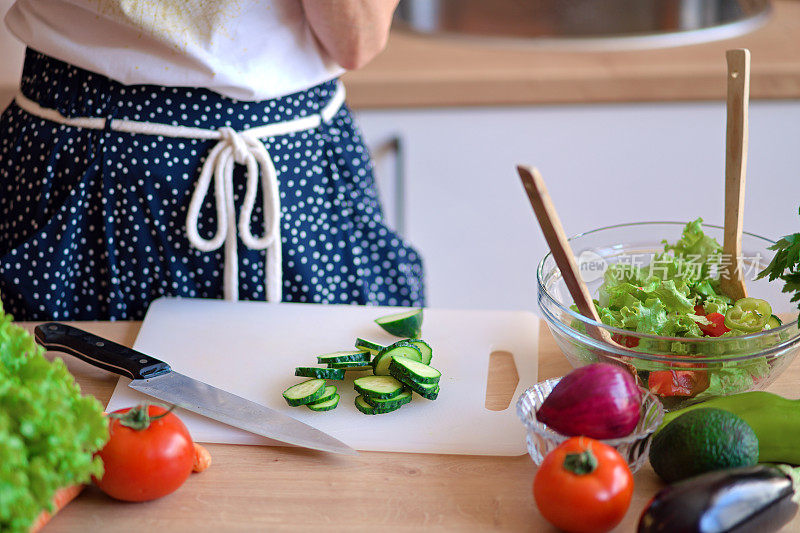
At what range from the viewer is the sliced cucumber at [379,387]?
860mm

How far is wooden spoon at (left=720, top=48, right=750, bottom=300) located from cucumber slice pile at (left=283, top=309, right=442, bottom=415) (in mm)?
351

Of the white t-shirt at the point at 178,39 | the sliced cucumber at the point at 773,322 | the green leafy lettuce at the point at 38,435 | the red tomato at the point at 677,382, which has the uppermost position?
the white t-shirt at the point at 178,39

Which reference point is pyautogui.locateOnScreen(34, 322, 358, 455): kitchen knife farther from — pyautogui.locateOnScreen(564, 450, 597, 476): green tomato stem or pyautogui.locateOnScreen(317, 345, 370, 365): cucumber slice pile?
pyautogui.locateOnScreen(564, 450, 597, 476): green tomato stem

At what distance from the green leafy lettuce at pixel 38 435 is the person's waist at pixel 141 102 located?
20.5 inches

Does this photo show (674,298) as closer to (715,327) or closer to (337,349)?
(715,327)

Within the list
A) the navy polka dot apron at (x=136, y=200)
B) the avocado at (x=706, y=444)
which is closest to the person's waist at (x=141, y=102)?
the navy polka dot apron at (x=136, y=200)

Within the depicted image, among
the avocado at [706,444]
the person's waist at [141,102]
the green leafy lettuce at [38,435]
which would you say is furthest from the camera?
the person's waist at [141,102]

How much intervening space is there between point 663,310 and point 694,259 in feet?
0.40

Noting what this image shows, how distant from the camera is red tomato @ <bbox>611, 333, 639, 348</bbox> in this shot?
0.82 meters

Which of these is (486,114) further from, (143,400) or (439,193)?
(143,400)

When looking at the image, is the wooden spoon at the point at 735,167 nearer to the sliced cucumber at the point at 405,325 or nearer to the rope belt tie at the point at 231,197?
the sliced cucumber at the point at 405,325

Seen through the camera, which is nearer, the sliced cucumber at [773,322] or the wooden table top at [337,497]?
the wooden table top at [337,497]

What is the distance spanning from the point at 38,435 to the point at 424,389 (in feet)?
1.27

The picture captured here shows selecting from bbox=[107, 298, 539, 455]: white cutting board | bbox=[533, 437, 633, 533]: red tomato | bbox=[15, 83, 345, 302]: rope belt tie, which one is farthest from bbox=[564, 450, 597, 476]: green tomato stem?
bbox=[15, 83, 345, 302]: rope belt tie
